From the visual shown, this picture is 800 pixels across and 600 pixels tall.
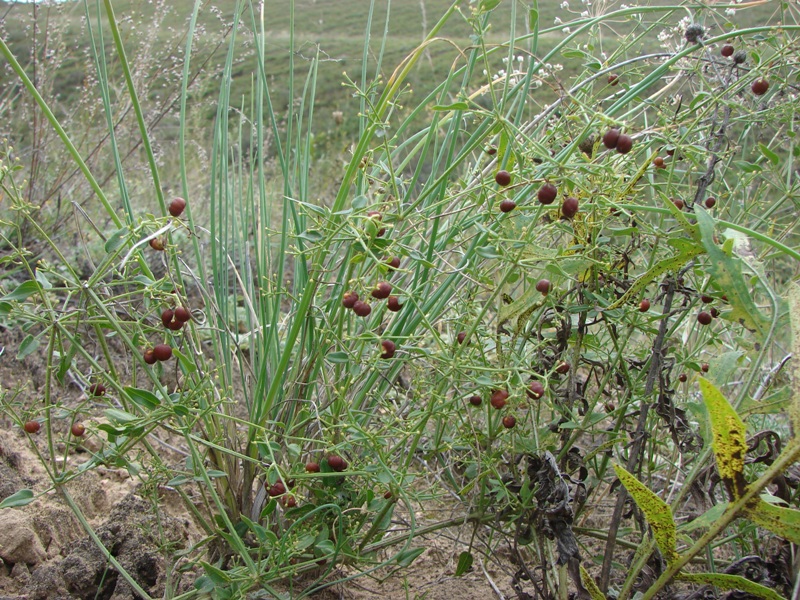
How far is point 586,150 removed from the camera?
112cm

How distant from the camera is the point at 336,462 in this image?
1.00m

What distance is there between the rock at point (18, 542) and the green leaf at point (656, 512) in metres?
1.09

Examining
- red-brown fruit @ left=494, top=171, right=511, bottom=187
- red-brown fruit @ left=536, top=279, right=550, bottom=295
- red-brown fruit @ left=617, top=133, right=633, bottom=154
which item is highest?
red-brown fruit @ left=617, top=133, right=633, bottom=154

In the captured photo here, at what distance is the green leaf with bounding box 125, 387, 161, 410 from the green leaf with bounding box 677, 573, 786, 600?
713 millimetres

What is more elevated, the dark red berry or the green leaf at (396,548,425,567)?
the dark red berry

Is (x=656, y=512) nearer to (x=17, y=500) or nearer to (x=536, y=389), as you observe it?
(x=536, y=389)

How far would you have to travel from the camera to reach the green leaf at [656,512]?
2.74ft

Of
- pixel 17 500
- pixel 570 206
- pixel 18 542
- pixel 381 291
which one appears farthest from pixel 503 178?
pixel 18 542

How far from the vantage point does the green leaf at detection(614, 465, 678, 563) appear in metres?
0.83

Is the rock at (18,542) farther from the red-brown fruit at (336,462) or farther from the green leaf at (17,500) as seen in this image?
the red-brown fruit at (336,462)

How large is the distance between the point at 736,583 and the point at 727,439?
19 cm

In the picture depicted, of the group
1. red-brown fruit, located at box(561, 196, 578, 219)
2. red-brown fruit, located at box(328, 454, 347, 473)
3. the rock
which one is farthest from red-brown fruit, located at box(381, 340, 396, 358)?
the rock

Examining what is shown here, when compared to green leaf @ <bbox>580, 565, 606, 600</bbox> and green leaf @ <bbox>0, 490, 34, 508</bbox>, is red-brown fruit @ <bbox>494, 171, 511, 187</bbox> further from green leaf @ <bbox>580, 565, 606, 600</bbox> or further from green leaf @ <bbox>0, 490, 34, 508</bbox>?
green leaf @ <bbox>0, 490, 34, 508</bbox>

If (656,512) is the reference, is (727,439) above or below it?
above
